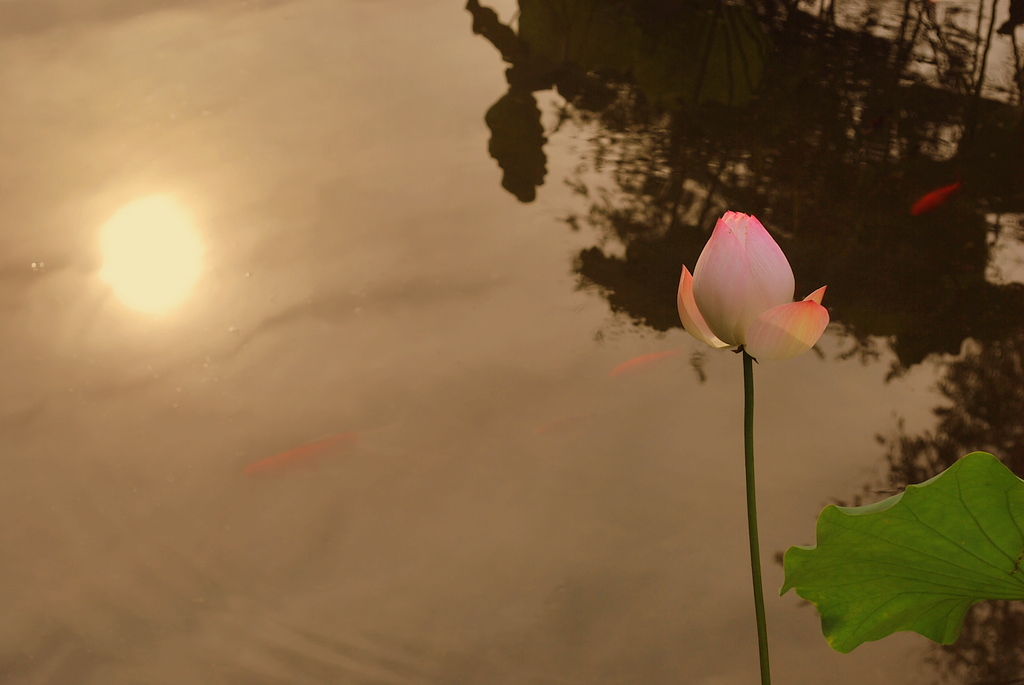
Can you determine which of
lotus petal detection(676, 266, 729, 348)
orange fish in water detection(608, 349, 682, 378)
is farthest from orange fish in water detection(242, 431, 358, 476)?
lotus petal detection(676, 266, 729, 348)

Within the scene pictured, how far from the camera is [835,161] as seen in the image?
145 centimetres

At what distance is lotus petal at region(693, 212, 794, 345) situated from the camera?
475 mm

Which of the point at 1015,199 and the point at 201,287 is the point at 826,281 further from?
the point at 201,287

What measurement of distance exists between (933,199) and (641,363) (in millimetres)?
620

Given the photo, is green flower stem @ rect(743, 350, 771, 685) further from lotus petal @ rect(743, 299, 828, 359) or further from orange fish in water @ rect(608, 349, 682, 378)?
orange fish in water @ rect(608, 349, 682, 378)

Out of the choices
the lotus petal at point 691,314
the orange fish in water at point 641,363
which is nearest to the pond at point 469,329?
the orange fish in water at point 641,363

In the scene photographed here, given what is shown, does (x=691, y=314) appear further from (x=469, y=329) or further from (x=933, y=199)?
(x=933, y=199)

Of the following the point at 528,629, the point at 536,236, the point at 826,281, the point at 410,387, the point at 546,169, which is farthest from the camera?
the point at 546,169

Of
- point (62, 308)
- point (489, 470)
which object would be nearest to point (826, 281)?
point (489, 470)

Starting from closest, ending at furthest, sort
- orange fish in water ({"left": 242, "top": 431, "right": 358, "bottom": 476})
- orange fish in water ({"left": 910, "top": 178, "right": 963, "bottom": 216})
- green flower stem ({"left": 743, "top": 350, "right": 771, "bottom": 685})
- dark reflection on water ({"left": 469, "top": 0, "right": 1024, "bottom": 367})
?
green flower stem ({"left": 743, "top": 350, "right": 771, "bottom": 685})
orange fish in water ({"left": 242, "top": 431, "right": 358, "bottom": 476})
dark reflection on water ({"left": 469, "top": 0, "right": 1024, "bottom": 367})
orange fish in water ({"left": 910, "top": 178, "right": 963, "bottom": 216})

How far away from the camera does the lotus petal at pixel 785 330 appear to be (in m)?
0.48

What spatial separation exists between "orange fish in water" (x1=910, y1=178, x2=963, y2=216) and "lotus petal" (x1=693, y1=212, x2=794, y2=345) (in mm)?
1005

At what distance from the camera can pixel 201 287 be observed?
124 centimetres

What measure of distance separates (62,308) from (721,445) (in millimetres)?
Answer: 938
